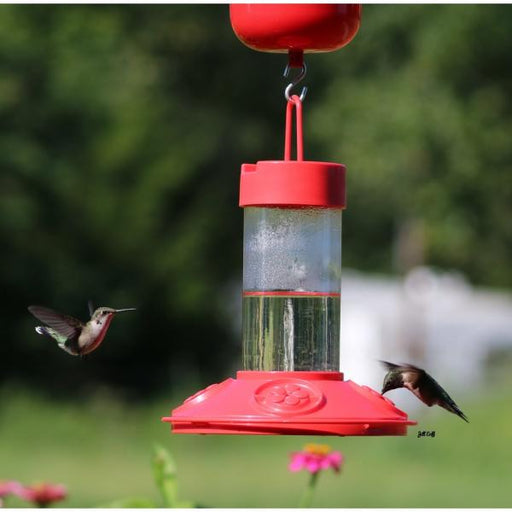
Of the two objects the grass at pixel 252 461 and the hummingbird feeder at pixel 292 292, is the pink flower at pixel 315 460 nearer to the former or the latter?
the hummingbird feeder at pixel 292 292

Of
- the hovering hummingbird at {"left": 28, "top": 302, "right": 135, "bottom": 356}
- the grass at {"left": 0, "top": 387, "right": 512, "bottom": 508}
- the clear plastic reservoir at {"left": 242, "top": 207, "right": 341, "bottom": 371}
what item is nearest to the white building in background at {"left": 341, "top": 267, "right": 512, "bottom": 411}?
the grass at {"left": 0, "top": 387, "right": 512, "bottom": 508}

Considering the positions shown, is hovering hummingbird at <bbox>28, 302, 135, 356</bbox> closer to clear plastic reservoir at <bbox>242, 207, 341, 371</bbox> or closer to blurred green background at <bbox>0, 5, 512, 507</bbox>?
clear plastic reservoir at <bbox>242, 207, 341, 371</bbox>

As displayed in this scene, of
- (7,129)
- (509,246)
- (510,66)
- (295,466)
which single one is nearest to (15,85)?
(7,129)

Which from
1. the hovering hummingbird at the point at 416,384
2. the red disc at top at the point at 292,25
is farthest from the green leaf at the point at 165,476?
the red disc at top at the point at 292,25

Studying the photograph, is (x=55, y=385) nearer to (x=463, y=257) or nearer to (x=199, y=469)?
(x=199, y=469)

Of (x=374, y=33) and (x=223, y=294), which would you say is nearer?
(x=374, y=33)

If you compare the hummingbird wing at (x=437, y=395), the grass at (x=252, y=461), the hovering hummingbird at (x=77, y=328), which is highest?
the hovering hummingbird at (x=77, y=328)
